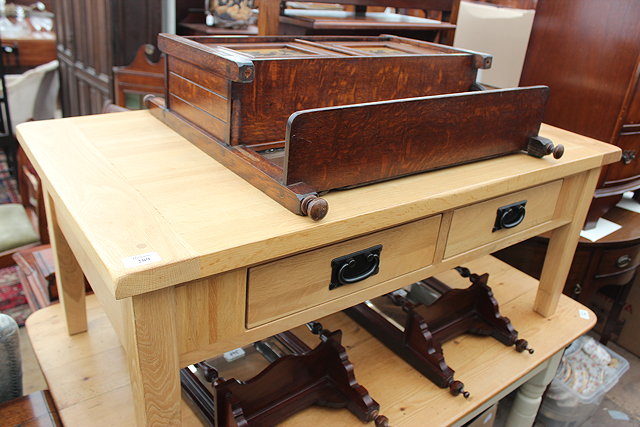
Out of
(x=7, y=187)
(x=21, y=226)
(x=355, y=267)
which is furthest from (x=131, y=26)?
(x=355, y=267)

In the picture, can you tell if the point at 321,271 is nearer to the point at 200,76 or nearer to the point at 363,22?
the point at 200,76

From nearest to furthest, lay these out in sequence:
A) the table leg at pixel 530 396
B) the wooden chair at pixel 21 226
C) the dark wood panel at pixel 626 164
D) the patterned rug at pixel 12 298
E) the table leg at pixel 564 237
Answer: the table leg at pixel 564 237
the table leg at pixel 530 396
the dark wood panel at pixel 626 164
the wooden chair at pixel 21 226
the patterned rug at pixel 12 298

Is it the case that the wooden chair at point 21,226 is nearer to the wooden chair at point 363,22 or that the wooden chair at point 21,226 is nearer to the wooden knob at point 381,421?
the wooden chair at point 363,22

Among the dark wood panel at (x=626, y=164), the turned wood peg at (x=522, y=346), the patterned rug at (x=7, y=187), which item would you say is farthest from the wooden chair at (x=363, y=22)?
the patterned rug at (x=7, y=187)

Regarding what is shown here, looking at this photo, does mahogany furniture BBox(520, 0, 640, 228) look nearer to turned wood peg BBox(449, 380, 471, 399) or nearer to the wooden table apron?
the wooden table apron

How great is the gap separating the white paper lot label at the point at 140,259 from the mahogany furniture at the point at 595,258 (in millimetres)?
1609

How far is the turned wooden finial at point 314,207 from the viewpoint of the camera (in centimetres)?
81

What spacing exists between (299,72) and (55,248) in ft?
2.28

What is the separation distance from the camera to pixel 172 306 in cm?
75

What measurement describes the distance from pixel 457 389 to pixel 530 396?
467 millimetres

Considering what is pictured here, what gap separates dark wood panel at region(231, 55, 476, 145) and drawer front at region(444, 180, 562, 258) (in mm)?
298

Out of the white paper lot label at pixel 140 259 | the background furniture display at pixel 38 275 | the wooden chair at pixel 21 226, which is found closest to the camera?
the white paper lot label at pixel 140 259

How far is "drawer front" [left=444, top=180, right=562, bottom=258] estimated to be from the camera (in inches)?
44.3

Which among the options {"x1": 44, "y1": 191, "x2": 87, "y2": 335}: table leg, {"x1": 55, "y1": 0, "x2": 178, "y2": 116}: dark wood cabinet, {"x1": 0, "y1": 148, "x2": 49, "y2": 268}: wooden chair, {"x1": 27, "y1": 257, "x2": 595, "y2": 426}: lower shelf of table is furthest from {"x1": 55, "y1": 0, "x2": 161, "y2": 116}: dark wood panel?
{"x1": 44, "y1": 191, "x2": 87, "y2": 335}: table leg
